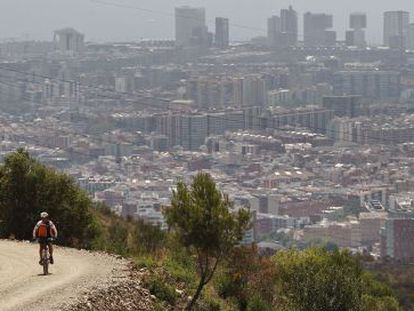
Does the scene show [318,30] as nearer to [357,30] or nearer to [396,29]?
[357,30]

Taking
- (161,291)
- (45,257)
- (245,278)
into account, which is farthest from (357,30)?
(45,257)

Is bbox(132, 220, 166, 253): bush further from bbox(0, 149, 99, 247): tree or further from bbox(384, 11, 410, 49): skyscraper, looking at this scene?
bbox(384, 11, 410, 49): skyscraper

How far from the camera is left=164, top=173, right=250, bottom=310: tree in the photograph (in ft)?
38.8

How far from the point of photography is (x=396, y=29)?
155 meters

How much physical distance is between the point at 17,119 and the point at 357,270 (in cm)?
7596

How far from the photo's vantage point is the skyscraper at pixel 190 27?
143250mm

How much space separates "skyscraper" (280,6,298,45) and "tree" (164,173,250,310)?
140 meters

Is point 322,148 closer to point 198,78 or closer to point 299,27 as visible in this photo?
point 198,78

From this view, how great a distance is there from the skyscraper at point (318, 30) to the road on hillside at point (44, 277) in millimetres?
142588

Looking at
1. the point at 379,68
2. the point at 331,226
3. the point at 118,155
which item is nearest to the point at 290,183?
the point at 118,155

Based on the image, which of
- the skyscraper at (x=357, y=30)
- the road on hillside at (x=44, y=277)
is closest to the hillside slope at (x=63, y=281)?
the road on hillside at (x=44, y=277)

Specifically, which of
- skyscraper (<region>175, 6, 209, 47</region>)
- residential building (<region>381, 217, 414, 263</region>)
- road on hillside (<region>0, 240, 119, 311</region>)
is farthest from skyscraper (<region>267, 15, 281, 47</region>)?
road on hillside (<region>0, 240, 119, 311</region>)

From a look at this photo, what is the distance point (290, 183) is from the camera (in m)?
79.7

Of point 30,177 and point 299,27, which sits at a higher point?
point 299,27
